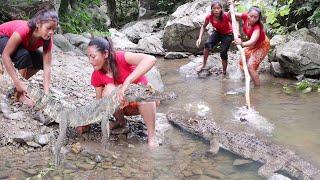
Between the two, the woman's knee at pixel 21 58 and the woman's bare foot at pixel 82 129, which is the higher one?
the woman's knee at pixel 21 58

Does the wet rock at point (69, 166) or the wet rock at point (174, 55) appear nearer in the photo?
the wet rock at point (69, 166)

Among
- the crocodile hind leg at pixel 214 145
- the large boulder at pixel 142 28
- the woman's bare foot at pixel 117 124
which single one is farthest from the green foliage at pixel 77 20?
the crocodile hind leg at pixel 214 145

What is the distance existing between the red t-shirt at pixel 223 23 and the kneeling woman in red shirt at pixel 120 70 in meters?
4.47

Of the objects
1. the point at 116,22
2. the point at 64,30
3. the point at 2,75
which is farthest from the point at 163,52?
the point at 116,22

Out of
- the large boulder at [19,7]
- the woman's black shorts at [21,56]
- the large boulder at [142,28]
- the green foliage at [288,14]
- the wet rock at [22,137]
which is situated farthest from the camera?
the large boulder at [142,28]

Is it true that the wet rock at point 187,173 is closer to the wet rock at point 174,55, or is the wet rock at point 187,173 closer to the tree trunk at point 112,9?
the wet rock at point 174,55

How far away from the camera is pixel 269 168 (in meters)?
4.52

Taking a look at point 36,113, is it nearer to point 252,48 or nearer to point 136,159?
point 136,159

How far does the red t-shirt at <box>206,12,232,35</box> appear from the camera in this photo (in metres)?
8.77

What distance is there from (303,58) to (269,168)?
464cm

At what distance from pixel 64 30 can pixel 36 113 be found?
23.2 ft

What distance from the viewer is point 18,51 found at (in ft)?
16.7

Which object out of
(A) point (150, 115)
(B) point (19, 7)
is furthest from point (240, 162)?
(B) point (19, 7)

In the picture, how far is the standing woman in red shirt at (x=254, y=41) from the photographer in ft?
25.6
